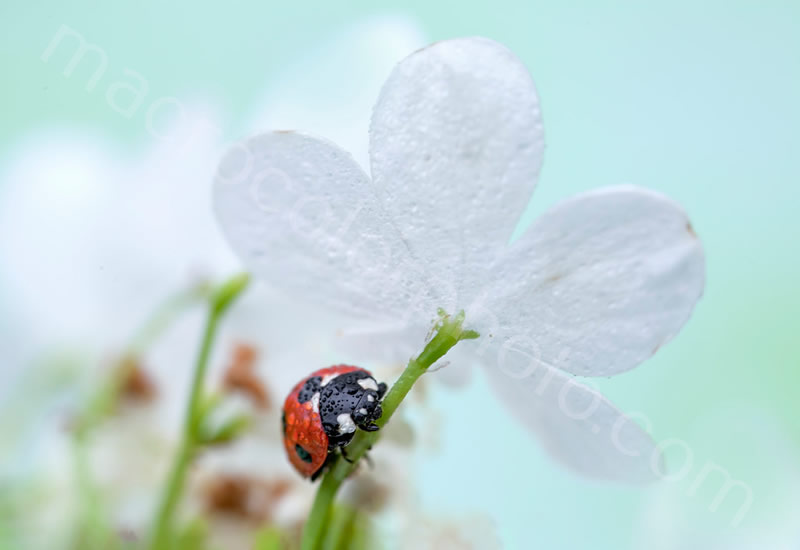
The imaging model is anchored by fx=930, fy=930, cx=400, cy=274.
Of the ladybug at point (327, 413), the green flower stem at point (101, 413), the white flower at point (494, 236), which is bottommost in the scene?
the green flower stem at point (101, 413)

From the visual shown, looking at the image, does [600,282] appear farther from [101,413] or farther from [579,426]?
[101,413]

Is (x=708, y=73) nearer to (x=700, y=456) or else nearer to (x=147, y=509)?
(x=700, y=456)

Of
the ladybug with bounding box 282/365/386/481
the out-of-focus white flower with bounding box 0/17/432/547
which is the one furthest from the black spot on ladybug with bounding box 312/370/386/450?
the out-of-focus white flower with bounding box 0/17/432/547

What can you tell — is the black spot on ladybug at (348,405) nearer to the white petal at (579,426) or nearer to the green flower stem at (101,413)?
the white petal at (579,426)

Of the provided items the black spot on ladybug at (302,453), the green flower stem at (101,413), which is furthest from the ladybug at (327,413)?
the green flower stem at (101,413)

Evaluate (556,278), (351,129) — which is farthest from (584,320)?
(351,129)

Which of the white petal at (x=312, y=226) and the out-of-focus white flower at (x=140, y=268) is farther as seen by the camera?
the out-of-focus white flower at (x=140, y=268)

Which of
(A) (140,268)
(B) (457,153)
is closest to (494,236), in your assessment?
(B) (457,153)

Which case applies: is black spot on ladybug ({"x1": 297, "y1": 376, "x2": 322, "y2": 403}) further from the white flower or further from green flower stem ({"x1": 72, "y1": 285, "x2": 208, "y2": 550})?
green flower stem ({"x1": 72, "y1": 285, "x2": 208, "y2": 550})
